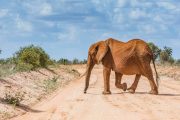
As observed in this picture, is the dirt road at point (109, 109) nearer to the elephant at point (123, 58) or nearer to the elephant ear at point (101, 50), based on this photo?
the elephant at point (123, 58)

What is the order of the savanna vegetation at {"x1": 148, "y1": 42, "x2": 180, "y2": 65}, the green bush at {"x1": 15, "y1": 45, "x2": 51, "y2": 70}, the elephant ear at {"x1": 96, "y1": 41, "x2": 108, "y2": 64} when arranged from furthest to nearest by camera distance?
the savanna vegetation at {"x1": 148, "y1": 42, "x2": 180, "y2": 65}, the green bush at {"x1": 15, "y1": 45, "x2": 51, "y2": 70}, the elephant ear at {"x1": 96, "y1": 41, "x2": 108, "y2": 64}

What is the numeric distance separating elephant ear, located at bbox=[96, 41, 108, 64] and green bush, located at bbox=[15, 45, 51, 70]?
17273mm

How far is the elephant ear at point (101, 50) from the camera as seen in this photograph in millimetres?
22438

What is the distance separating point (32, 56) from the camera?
42188mm

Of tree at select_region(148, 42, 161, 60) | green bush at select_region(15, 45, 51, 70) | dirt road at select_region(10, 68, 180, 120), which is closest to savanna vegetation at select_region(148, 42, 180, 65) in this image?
tree at select_region(148, 42, 161, 60)

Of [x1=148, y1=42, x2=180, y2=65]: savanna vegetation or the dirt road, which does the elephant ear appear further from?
[x1=148, y1=42, x2=180, y2=65]: savanna vegetation

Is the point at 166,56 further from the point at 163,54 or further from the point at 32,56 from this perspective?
the point at 32,56

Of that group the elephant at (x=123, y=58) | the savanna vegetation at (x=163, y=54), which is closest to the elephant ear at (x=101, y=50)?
the elephant at (x=123, y=58)

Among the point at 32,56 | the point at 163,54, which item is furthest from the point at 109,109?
the point at 163,54

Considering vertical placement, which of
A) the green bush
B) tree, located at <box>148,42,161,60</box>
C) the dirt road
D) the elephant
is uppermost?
tree, located at <box>148,42,161,60</box>

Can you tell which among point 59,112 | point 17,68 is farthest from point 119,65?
point 17,68

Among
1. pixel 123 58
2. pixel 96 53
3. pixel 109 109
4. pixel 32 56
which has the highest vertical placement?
pixel 32 56

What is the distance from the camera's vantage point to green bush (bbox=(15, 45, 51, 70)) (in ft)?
136

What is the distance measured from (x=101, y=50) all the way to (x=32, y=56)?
66.6 ft
